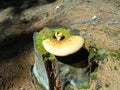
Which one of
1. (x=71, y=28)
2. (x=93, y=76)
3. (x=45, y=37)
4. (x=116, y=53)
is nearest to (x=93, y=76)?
(x=93, y=76)

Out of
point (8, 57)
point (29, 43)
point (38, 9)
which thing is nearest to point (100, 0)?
point (38, 9)

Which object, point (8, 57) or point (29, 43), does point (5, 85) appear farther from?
point (29, 43)

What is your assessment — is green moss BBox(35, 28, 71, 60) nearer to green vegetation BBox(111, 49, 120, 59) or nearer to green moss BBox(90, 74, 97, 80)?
green moss BBox(90, 74, 97, 80)

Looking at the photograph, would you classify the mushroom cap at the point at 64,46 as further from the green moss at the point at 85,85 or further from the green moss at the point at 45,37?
the green moss at the point at 85,85

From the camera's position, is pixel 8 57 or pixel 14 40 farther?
pixel 14 40

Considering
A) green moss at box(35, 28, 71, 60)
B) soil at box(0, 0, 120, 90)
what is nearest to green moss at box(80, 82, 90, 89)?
soil at box(0, 0, 120, 90)

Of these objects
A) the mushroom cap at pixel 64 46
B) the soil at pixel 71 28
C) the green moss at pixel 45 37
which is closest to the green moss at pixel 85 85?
the soil at pixel 71 28
